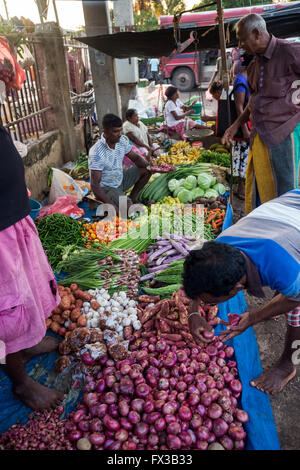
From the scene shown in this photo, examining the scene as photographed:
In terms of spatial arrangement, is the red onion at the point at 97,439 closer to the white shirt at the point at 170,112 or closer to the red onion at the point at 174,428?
the red onion at the point at 174,428

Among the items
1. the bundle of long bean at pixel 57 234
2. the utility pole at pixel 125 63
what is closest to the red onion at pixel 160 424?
the bundle of long bean at pixel 57 234

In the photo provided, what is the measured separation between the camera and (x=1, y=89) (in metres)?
1.86

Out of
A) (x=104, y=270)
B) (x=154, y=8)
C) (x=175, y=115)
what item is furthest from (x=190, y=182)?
(x=154, y=8)

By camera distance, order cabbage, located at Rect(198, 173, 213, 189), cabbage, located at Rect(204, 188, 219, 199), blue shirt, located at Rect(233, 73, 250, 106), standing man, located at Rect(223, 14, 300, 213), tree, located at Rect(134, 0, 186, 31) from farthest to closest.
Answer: tree, located at Rect(134, 0, 186, 31) → cabbage, located at Rect(198, 173, 213, 189) → cabbage, located at Rect(204, 188, 219, 199) → blue shirt, located at Rect(233, 73, 250, 106) → standing man, located at Rect(223, 14, 300, 213)

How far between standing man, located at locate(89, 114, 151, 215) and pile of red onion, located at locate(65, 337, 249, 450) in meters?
2.60

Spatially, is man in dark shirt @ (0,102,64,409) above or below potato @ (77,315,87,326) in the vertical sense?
above

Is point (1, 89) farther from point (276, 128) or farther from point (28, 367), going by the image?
point (276, 128)

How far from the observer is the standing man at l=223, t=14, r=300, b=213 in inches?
109

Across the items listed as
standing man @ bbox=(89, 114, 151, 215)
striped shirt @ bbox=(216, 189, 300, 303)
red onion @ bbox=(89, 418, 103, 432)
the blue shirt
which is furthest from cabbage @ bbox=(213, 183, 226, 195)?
red onion @ bbox=(89, 418, 103, 432)

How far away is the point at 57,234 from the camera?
3.81 meters

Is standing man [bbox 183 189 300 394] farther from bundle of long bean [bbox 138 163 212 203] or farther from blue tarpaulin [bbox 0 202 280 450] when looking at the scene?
bundle of long bean [bbox 138 163 212 203]

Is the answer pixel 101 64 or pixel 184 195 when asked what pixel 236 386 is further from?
pixel 101 64

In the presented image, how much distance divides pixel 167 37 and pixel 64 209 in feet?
12.2

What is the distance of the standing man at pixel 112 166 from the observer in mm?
4156
